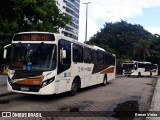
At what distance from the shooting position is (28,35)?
1359 centimetres

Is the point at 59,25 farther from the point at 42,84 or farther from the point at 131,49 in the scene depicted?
the point at 131,49

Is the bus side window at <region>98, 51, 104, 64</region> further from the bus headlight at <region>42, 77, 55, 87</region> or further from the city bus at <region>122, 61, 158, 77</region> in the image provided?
the city bus at <region>122, 61, 158, 77</region>

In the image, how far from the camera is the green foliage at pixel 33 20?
17267mm

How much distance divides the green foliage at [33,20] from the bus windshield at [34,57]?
3.12 metres

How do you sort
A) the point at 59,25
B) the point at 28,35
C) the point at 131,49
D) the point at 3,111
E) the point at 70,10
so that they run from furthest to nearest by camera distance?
the point at 70,10 → the point at 131,49 → the point at 59,25 → the point at 28,35 → the point at 3,111

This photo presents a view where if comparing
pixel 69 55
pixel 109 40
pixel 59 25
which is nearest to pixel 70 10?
pixel 109 40

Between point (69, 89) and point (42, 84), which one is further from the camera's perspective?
point (69, 89)

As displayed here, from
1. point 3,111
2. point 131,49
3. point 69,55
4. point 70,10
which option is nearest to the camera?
point 3,111

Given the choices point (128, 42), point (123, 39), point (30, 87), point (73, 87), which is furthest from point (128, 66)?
point (30, 87)

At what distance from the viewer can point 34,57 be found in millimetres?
13047

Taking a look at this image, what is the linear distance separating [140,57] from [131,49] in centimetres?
293

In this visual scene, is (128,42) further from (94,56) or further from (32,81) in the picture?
(32,81)

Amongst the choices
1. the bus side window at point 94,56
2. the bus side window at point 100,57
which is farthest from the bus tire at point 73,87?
the bus side window at point 100,57

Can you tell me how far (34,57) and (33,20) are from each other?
6.76 m
